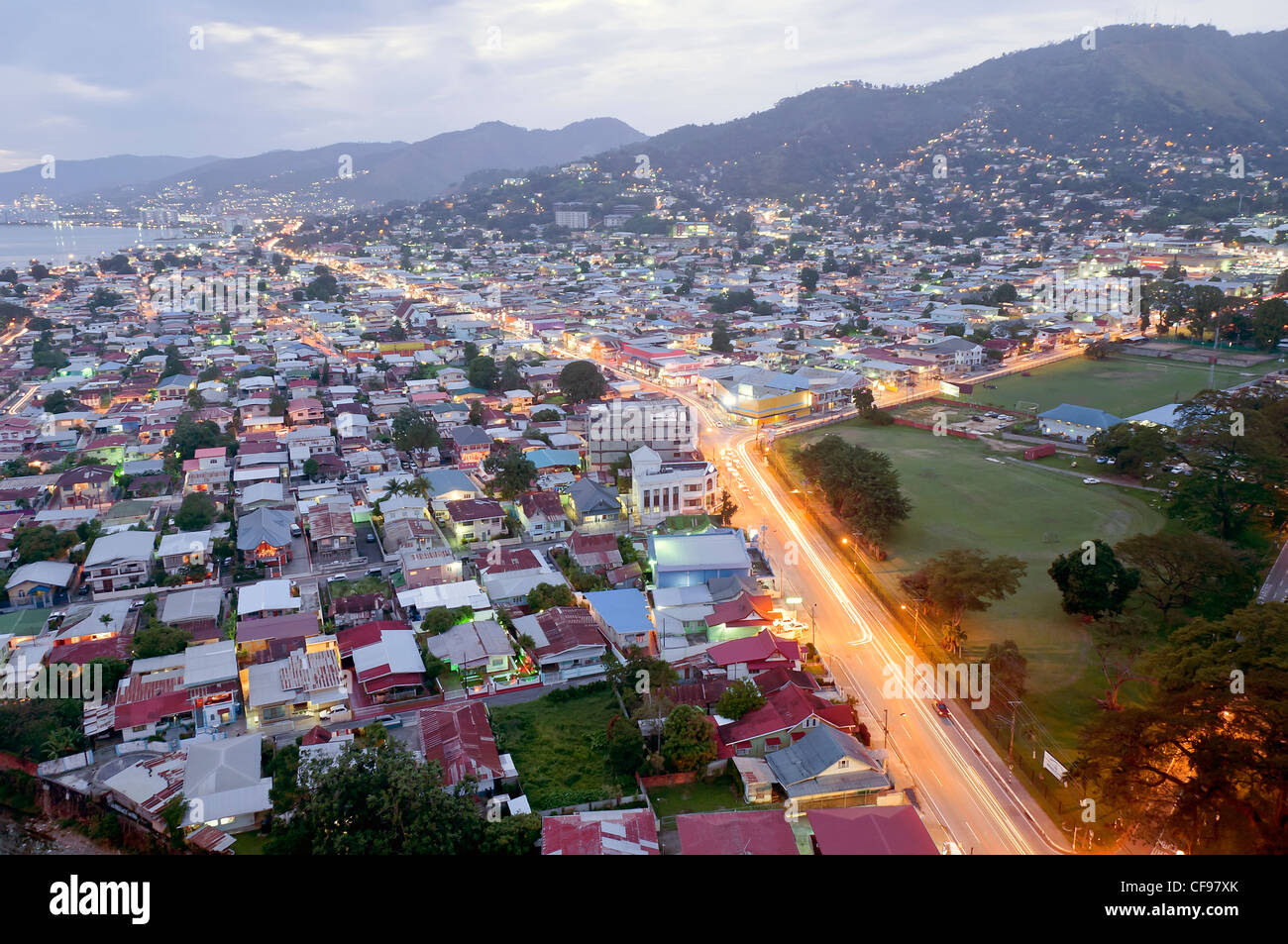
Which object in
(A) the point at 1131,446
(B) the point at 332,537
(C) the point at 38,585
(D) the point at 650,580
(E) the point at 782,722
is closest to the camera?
(E) the point at 782,722

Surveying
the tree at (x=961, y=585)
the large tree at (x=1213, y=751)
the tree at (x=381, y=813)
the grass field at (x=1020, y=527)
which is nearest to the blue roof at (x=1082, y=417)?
the grass field at (x=1020, y=527)

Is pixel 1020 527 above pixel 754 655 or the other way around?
above

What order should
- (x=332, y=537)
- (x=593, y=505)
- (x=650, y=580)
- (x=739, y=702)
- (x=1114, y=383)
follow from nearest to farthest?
(x=739, y=702) < (x=650, y=580) < (x=332, y=537) < (x=593, y=505) < (x=1114, y=383)

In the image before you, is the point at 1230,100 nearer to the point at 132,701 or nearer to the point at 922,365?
the point at 922,365

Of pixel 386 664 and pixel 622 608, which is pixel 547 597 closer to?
pixel 622 608

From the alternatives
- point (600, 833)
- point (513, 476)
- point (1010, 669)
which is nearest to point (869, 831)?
point (600, 833)

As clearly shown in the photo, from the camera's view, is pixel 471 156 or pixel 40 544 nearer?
pixel 40 544

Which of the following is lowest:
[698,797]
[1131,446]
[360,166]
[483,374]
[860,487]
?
[698,797]
